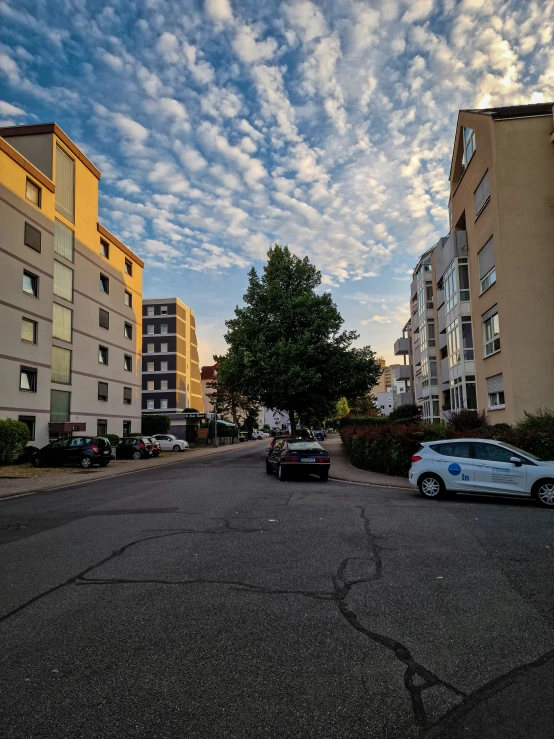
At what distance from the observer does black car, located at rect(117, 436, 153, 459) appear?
3109 cm

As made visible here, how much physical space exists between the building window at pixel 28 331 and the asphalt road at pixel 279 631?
69.8 feet

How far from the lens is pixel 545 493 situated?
10.5 metres

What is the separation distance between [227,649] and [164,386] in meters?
73.7

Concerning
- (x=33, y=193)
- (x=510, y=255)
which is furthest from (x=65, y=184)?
(x=510, y=255)

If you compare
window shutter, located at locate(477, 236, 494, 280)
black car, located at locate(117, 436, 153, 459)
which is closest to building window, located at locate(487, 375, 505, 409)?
window shutter, located at locate(477, 236, 494, 280)

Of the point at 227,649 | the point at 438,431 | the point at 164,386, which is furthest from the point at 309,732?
the point at 164,386

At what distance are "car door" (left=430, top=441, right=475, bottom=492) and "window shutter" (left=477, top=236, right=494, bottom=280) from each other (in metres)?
12.6

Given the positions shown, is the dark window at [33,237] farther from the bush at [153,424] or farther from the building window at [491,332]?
the building window at [491,332]

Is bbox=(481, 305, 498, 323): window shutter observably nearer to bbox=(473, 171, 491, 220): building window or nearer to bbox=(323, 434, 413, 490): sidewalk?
bbox=(473, 171, 491, 220): building window

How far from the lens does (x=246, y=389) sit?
3234 cm

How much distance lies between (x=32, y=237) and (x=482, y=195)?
2296cm

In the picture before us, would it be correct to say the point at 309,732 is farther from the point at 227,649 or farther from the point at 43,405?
the point at 43,405

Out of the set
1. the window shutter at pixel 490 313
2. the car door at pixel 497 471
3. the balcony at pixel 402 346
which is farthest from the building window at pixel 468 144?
the balcony at pixel 402 346

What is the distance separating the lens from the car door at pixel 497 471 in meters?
10.7
